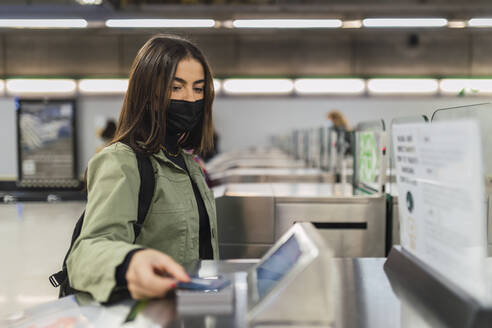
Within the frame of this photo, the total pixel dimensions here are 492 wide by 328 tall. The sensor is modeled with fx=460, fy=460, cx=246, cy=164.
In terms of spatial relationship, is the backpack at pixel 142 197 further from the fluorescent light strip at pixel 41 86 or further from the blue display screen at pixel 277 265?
the fluorescent light strip at pixel 41 86

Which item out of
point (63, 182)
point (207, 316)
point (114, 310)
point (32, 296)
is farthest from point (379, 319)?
point (63, 182)

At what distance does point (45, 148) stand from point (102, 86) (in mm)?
1887

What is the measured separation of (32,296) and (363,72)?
26.7 ft

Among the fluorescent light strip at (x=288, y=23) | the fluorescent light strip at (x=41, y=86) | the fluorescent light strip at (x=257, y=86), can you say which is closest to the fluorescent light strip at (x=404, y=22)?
the fluorescent light strip at (x=288, y=23)

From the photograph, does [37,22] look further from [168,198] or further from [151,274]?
[151,274]

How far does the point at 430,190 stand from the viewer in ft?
2.84

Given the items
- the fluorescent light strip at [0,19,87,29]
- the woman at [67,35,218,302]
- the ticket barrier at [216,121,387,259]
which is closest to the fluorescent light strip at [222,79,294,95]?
the fluorescent light strip at [0,19,87,29]

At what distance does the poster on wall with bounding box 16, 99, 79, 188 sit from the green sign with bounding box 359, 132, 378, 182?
8.56 metres

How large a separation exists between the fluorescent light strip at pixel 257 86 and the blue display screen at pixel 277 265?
9.28 meters

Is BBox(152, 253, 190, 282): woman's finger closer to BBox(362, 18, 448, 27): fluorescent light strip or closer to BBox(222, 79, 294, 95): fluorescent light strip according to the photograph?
BBox(362, 18, 448, 27): fluorescent light strip

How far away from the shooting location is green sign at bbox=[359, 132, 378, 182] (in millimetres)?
2600

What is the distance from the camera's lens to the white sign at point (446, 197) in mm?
715

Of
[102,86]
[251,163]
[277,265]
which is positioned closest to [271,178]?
[251,163]

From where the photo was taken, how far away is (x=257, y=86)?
397 inches
